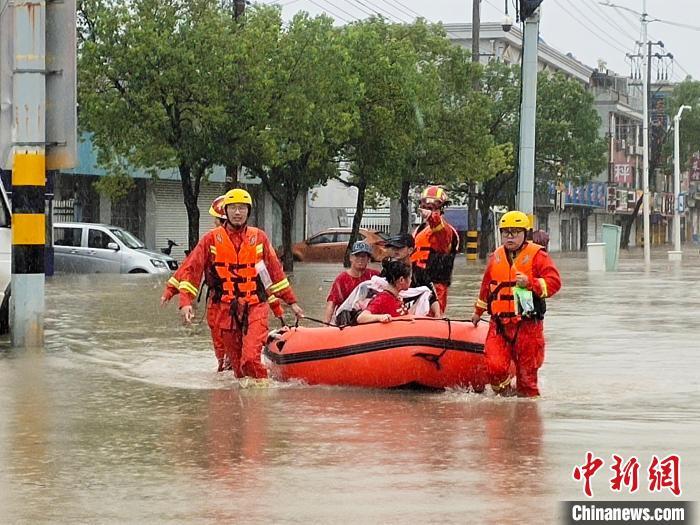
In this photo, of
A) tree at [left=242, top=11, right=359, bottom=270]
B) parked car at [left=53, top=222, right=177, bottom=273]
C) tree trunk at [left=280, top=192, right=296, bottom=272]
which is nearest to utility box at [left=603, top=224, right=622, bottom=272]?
tree at [left=242, top=11, right=359, bottom=270]

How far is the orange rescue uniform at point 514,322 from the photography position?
11.4 meters

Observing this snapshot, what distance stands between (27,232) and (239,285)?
375cm

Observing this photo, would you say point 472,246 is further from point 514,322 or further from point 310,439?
point 310,439

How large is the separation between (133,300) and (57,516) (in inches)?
715

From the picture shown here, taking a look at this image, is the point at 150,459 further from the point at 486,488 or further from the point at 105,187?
the point at 105,187

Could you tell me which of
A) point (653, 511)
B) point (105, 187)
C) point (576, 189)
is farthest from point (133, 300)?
point (576, 189)

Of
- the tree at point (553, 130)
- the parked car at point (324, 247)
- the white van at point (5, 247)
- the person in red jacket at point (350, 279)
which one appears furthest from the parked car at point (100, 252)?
the tree at point (553, 130)

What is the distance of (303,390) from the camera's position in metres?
12.2

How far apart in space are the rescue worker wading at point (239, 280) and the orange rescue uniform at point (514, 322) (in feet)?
5.66

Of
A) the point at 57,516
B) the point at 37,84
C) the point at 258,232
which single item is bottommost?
the point at 57,516

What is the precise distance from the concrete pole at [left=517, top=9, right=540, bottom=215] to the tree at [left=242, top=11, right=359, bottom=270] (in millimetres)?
12890

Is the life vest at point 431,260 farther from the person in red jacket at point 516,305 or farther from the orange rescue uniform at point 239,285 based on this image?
the person in red jacket at point 516,305

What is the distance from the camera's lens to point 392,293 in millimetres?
12625

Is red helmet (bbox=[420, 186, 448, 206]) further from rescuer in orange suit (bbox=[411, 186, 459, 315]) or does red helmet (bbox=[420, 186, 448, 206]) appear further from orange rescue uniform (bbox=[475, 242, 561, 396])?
orange rescue uniform (bbox=[475, 242, 561, 396])
